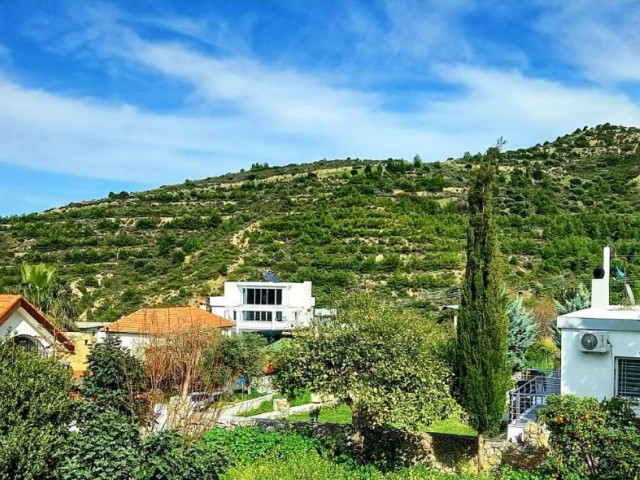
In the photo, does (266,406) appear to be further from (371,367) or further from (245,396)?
(371,367)

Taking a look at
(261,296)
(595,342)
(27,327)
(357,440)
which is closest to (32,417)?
(357,440)

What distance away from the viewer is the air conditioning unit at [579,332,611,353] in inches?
542

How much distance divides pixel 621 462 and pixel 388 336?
5.10 m

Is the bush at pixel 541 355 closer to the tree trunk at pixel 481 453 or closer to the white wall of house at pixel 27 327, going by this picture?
the tree trunk at pixel 481 453

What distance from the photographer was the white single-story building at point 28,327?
63.7 feet

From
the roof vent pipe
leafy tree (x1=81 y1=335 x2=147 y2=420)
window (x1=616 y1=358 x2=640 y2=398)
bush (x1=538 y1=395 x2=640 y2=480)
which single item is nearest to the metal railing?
window (x1=616 y1=358 x2=640 y2=398)

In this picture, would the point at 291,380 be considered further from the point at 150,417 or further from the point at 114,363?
the point at 114,363

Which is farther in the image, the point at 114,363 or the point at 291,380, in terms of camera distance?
the point at 114,363

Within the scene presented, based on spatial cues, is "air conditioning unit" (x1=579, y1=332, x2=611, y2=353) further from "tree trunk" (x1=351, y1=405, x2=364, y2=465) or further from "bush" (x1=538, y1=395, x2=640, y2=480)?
"tree trunk" (x1=351, y1=405, x2=364, y2=465)

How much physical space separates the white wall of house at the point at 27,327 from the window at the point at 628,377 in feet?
52.4

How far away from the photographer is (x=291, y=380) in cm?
1493

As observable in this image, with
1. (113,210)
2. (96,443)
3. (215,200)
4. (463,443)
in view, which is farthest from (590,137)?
(96,443)

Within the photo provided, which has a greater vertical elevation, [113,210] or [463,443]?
[113,210]

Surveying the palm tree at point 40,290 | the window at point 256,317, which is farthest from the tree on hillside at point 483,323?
the window at point 256,317
